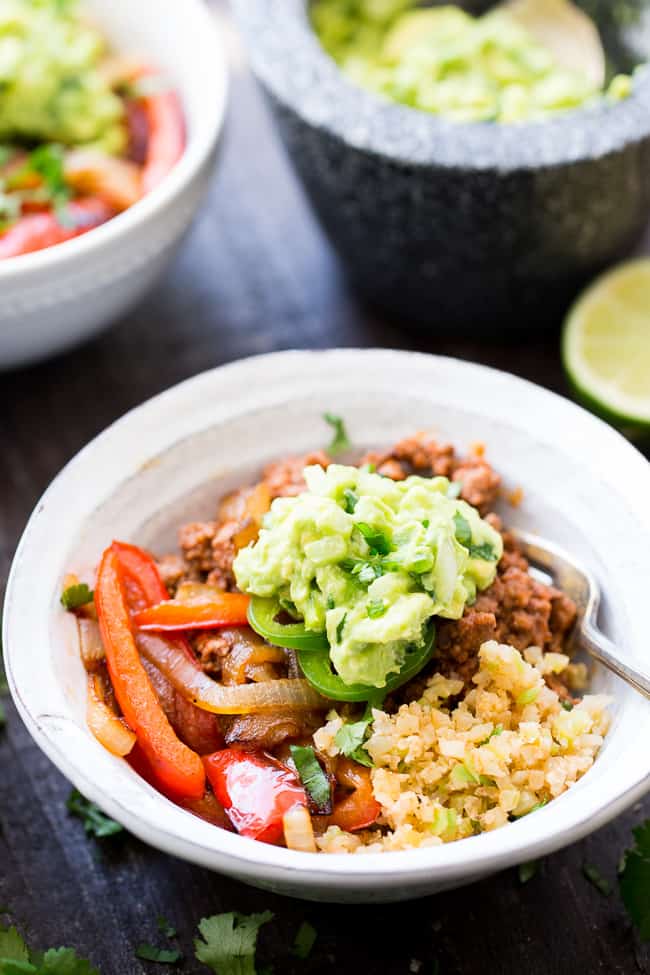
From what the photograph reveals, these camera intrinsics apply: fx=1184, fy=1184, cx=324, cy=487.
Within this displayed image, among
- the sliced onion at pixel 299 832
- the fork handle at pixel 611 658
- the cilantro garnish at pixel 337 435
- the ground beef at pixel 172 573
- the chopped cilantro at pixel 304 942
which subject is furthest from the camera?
the cilantro garnish at pixel 337 435

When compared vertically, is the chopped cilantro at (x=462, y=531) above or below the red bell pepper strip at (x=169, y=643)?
above

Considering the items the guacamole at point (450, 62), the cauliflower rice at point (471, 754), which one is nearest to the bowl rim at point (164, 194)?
the guacamole at point (450, 62)

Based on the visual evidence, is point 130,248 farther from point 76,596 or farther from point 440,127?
point 76,596

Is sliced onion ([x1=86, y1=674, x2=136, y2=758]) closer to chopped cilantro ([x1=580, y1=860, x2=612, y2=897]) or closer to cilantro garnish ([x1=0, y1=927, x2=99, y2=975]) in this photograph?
cilantro garnish ([x1=0, y1=927, x2=99, y2=975])

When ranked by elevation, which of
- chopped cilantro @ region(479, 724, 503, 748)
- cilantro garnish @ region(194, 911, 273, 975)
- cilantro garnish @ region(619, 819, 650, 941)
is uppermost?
chopped cilantro @ region(479, 724, 503, 748)

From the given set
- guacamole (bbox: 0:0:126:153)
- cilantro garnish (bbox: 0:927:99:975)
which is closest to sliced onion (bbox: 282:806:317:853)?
cilantro garnish (bbox: 0:927:99:975)

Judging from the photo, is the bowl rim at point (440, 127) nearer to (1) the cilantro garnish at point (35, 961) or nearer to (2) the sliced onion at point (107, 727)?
(2) the sliced onion at point (107, 727)

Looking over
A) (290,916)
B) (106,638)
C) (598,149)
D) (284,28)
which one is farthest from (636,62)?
(290,916)
